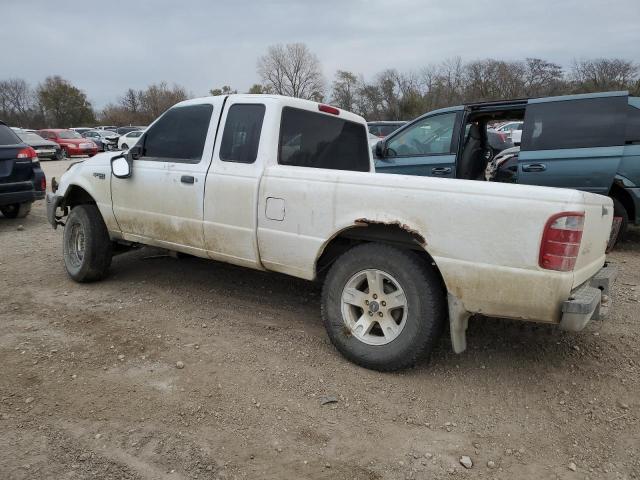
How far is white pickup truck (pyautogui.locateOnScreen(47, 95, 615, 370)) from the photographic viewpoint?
2.74 metres

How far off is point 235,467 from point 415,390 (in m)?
1.24

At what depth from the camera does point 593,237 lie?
9.87 ft

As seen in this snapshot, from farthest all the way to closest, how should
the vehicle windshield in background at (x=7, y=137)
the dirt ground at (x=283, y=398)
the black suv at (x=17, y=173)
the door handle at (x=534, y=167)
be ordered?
the vehicle windshield in background at (x=7, y=137), the black suv at (x=17, y=173), the door handle at (x=534, y=167), the dirt ground at (x=283, y=398)

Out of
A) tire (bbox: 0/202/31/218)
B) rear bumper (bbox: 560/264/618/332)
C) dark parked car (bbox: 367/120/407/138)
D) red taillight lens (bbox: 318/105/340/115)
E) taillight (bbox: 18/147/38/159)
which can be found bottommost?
tire (bbox: 0/202/31/218)

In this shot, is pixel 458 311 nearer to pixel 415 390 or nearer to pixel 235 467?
pixel 415 390

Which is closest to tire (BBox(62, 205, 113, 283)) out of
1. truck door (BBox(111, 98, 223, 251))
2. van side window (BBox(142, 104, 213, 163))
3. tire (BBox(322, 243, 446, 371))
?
truck door (BBox(111, 98, 223, 251))

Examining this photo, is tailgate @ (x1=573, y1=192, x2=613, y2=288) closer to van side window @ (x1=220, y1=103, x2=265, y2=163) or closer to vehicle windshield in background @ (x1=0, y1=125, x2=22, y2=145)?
van side window @ (x1=220, y1=103, x2=265, y2=163)

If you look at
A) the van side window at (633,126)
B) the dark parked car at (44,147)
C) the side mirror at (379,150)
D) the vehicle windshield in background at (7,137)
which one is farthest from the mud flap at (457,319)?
the dark parked car at (44,147)

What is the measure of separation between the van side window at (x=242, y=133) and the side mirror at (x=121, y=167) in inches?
42.6

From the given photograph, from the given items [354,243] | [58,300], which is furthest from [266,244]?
[58,300]

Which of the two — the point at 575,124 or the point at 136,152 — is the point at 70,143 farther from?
the point at 575,124

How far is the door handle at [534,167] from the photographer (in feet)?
20.6

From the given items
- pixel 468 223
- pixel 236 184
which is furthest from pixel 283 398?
pixel 236 184

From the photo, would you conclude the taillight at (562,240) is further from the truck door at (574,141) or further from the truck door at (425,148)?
the truck door at (425,148)
